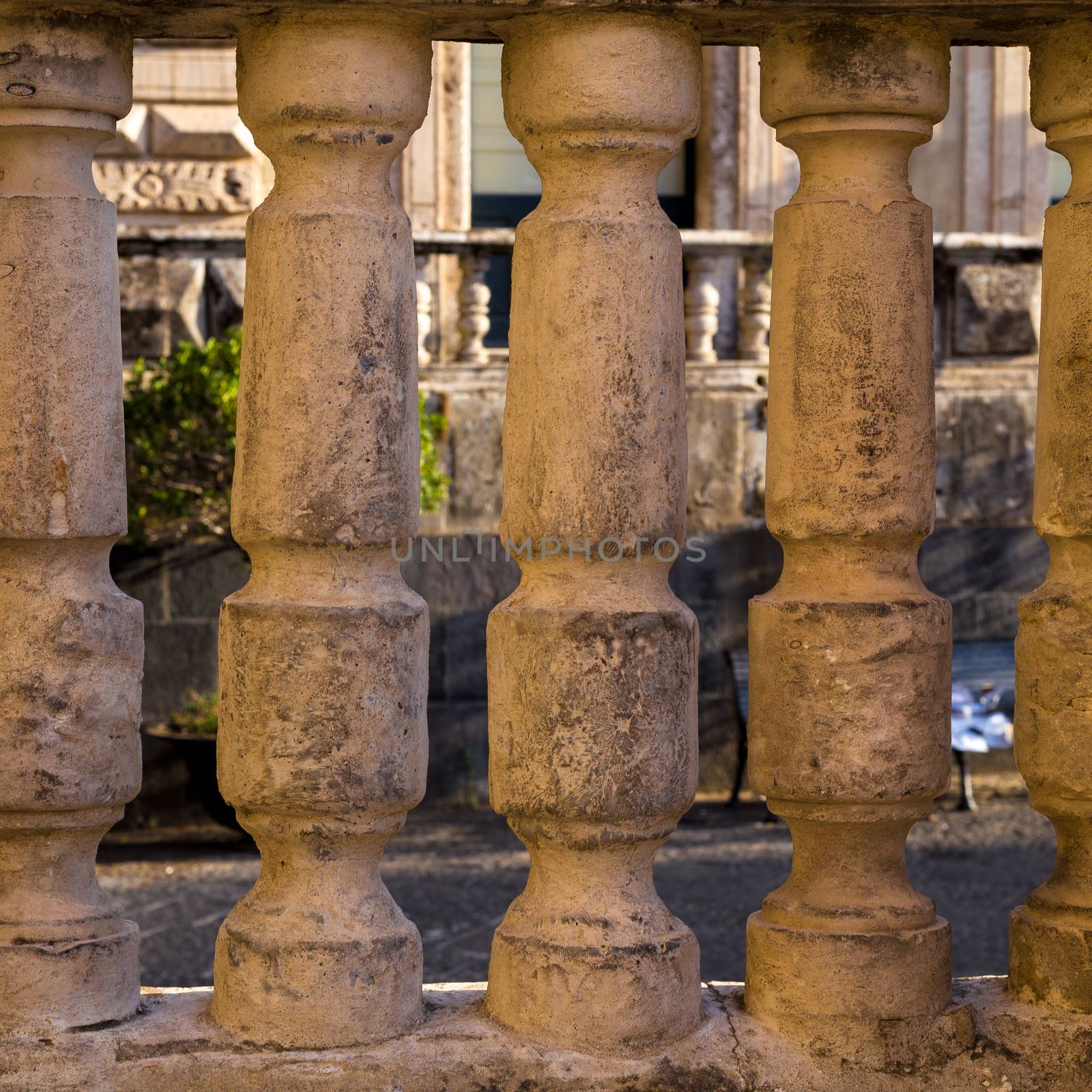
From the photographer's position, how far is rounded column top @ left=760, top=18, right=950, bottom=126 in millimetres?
2092

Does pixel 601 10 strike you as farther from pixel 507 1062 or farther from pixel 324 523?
pixel 507 1062

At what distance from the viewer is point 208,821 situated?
804 centimetres

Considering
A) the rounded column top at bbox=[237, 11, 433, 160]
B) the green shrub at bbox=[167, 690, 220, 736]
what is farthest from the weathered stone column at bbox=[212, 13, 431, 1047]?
the green shrub at bbox=[167, 690, 220, 736]

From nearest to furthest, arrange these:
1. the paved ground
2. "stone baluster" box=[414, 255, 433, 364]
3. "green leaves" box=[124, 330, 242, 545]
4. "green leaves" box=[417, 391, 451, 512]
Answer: the paved ground < "green leaves" box=[124, 330, 242, 545] < "green leaves" box=[417, 391, 451, 512] < "stone baluster" box=[414, 255, 433, 364]

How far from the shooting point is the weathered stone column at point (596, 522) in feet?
6.68

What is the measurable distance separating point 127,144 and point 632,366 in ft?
21.9

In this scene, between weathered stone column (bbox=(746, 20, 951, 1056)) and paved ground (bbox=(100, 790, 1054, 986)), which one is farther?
paved ground (bbox=(100, 790, 1054, 986))

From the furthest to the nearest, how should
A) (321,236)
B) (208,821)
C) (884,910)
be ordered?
(208,821), (884,910), (321,236)

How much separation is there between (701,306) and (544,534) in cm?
617

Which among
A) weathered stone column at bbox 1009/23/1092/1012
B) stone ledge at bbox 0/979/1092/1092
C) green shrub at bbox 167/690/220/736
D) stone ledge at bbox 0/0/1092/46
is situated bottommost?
green shrub at bbox 167/690/220/736

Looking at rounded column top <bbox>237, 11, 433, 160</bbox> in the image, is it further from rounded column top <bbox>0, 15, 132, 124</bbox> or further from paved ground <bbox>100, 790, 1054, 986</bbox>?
paved ground <bbox>100, 790, 1054, 986</bbox>

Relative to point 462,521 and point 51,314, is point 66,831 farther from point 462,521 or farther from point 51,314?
point 462,521

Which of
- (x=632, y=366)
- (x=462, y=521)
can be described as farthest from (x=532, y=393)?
(x=462, y=521)

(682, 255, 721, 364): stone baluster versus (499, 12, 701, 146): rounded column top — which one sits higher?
(682, 255, 721, 364): stone baluster
